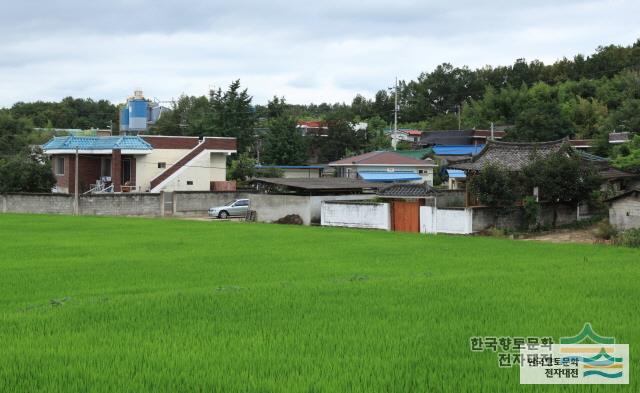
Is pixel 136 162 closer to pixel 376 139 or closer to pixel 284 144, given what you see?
pixel 284 144

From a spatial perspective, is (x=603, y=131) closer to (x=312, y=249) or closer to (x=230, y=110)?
(x=230, y=110)

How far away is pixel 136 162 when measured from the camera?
42031 millimetres

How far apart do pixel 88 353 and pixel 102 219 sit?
87.9 ft

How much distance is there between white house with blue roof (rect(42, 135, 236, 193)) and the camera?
134 feet

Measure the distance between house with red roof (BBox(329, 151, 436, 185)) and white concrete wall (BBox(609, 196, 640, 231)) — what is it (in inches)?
773

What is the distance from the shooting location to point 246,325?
837 cm

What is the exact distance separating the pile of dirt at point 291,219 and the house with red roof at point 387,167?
1206cm

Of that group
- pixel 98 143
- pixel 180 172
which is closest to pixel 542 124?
pixel 180 172

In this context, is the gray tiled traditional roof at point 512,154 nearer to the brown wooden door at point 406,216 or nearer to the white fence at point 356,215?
the brown wooden door at point 406,216

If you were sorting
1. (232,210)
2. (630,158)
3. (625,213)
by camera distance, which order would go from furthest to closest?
(232,210) < (630,158) < (625,213)

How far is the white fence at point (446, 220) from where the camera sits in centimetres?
2736

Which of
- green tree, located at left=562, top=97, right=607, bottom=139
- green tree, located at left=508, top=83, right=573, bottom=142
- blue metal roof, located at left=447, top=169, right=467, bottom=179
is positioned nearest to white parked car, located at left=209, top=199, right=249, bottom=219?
blue metal roof, located at left=447, top=169, right=467, bottom=179

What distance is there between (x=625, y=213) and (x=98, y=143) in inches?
1183

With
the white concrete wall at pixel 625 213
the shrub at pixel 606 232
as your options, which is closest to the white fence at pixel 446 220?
the shrub at pixel 606 232
